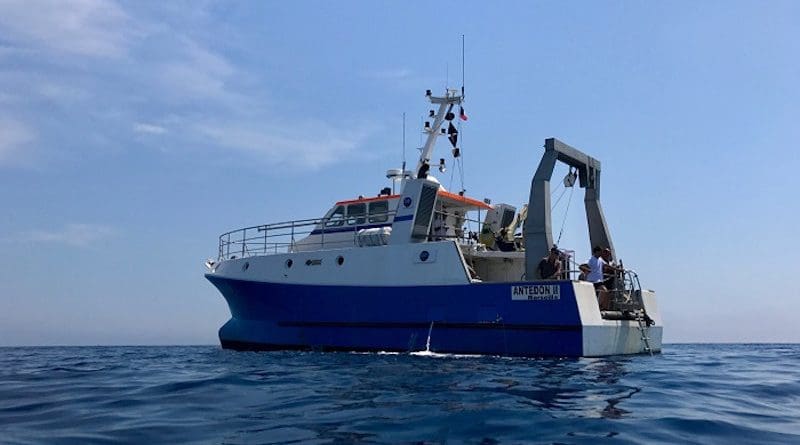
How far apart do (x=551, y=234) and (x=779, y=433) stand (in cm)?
784

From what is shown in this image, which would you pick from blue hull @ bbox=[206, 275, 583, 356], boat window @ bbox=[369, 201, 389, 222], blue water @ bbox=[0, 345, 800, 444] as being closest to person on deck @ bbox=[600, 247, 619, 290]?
blue hull @ bbox=[206, 275, 583, 356]

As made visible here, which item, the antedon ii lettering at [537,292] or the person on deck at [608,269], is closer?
the antedon ii lettering at [537,292]

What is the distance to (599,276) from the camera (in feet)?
43.3

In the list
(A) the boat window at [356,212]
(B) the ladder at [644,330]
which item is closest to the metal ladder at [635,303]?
(B) the ladder at [644,330]

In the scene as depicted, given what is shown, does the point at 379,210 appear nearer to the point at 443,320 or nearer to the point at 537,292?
the point at 443,320

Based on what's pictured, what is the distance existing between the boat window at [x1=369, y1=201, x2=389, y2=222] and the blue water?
6.02 m

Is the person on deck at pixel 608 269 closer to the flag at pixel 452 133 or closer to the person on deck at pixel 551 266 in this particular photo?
the person on deck at pixel 551 266

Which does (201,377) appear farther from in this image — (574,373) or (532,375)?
(574,373)

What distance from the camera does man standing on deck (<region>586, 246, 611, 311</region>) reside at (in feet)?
43.3

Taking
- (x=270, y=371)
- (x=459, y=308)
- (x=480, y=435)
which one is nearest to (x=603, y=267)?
(x=459, y=308)

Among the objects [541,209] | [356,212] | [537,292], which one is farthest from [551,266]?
[356,212]

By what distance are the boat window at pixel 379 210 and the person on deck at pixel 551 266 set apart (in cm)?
432

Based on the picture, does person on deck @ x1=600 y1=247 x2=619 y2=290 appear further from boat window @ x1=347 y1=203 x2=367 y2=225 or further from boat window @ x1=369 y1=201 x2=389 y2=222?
boat window @ x1=347 y1=203 x2=367 y2=225

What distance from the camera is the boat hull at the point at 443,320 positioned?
1211 centimetres
